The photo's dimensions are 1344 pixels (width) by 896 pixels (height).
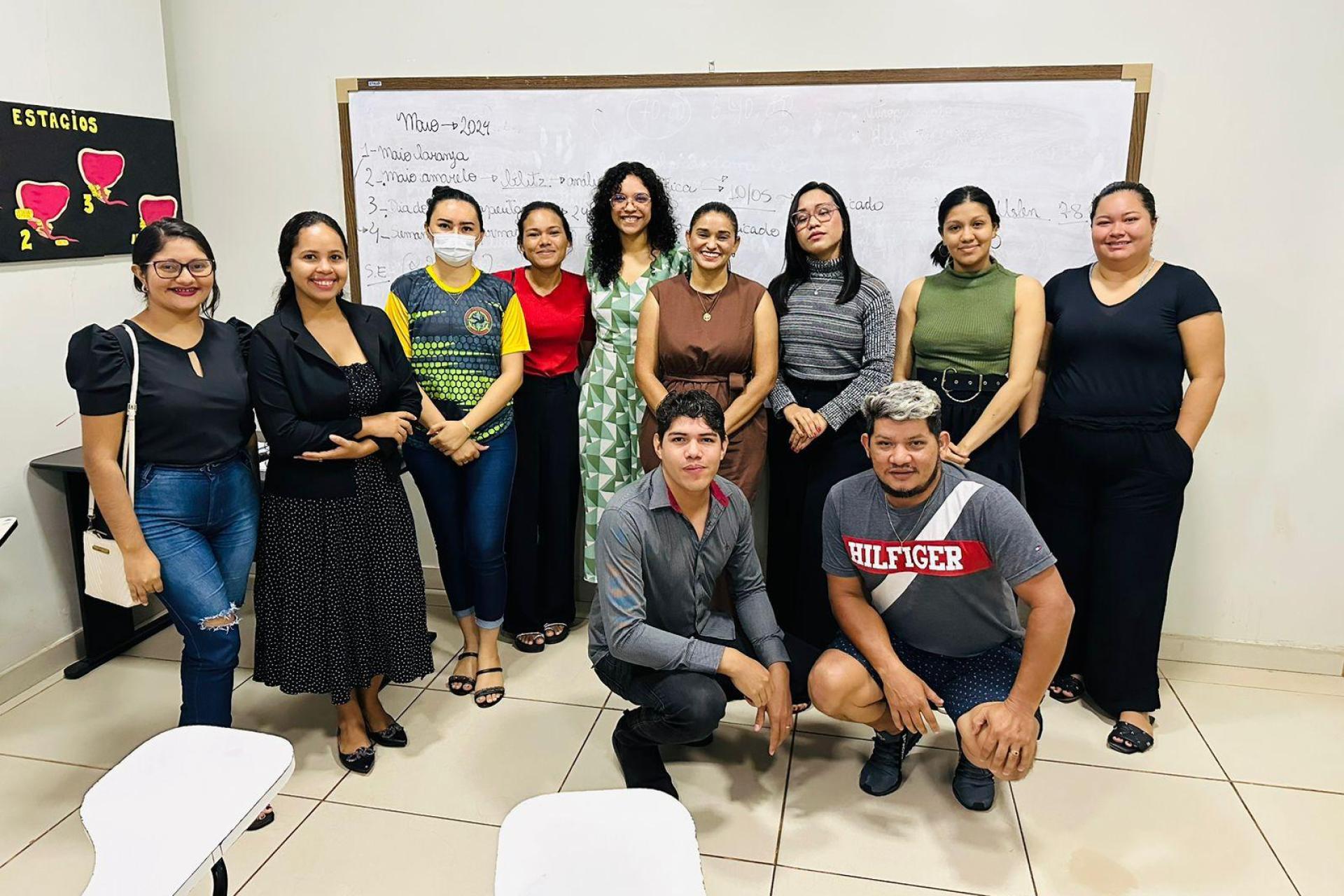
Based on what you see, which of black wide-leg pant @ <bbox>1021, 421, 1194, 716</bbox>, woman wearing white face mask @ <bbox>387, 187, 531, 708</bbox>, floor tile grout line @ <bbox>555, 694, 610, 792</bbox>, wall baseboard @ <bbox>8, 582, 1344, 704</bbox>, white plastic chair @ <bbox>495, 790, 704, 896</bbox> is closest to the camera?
white plastic chair @ <bbox>495, 790, 704, 896</bbox>

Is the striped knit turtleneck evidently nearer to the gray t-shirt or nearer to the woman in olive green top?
the woman in olive green top

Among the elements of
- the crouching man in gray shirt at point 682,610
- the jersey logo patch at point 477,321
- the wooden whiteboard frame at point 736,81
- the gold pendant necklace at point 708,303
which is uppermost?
the wooden whiteboard frame at point 736,81

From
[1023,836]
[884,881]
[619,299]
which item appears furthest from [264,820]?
[1023,836]

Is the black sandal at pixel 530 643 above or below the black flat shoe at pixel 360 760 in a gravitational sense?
above

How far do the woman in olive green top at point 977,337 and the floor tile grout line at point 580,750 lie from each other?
1303mm

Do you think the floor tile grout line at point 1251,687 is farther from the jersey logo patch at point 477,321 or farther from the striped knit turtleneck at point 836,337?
the jersey logo patch at point 477,321

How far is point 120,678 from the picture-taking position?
10.0 feet

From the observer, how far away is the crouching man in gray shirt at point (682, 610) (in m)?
2.13

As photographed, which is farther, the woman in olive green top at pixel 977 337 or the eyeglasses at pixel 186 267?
the woman in olive green top at pixel 977 337

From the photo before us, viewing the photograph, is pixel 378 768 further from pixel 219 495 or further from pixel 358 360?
pixel 358 360

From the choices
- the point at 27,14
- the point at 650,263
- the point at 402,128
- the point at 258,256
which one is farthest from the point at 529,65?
the point at 27,14

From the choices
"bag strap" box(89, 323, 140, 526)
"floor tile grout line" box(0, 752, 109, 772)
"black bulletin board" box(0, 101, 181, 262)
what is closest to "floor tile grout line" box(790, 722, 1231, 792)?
"bag strap" box(89, 323, 140, 526)

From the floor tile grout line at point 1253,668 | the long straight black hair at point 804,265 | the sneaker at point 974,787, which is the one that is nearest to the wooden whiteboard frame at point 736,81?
the long straight black hair at point 804,265

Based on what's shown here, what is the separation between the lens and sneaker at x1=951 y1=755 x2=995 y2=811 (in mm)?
2342
